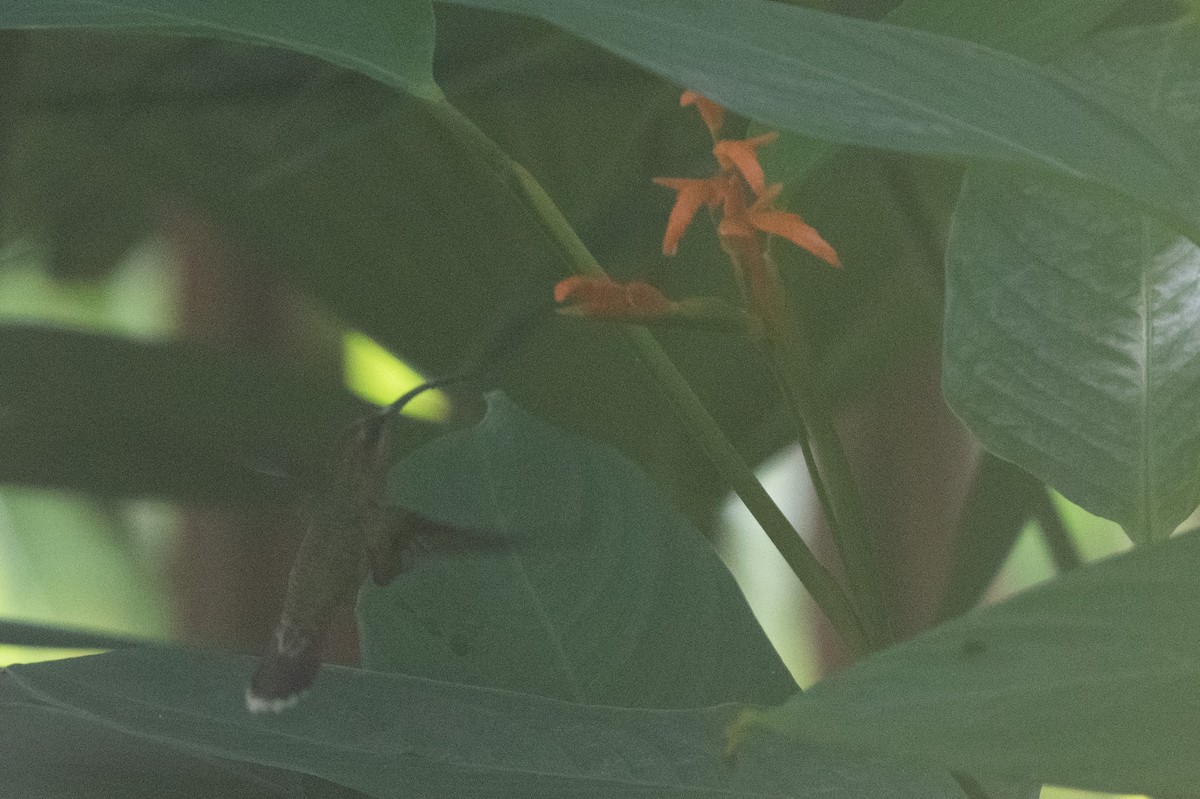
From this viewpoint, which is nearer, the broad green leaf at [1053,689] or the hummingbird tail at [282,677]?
the broad green leaf at [1053,689]

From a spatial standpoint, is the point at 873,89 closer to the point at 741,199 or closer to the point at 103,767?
the point at 741,199

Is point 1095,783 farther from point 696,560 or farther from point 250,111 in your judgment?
point 250,111

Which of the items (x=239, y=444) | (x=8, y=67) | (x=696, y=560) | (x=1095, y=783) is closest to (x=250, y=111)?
(x=8, y=67)

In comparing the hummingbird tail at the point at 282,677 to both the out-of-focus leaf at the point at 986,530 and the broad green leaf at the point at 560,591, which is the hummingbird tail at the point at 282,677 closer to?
the broad green leaf at the point at 560,591

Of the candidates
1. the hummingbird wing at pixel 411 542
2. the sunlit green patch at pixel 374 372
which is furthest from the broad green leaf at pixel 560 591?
the sunlit green patch at pixel 374 372

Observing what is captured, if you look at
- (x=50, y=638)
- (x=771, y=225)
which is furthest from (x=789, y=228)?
(x=50, y=638)

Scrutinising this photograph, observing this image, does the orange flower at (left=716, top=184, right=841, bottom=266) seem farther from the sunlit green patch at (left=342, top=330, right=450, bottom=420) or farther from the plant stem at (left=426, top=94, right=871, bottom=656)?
the sunlit green patch at (left=342, top=330, right=450, bottom=420)

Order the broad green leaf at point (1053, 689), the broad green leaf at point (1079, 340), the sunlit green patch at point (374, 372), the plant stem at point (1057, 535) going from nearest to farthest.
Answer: the broad green leaf at point (1053, 689) → the broad green leaf at point (1079, 340) → the plant stem at point (1057, 535) → the sunlit green patch at point (374, 372)
